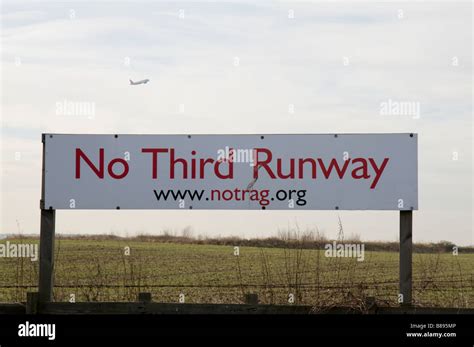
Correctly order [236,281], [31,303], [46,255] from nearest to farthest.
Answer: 1. [31,303]
2. [46,255]
3. [236,281]

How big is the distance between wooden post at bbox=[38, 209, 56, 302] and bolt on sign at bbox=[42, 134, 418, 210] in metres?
0.23

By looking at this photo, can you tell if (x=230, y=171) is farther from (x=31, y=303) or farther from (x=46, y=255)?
(x=31, y=303)

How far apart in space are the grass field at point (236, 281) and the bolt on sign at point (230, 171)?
1172 millimetres

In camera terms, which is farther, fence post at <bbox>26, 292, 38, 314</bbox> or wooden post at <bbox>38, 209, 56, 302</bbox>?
wooden post at <bbox>38, 209, 56, 302</bbox>

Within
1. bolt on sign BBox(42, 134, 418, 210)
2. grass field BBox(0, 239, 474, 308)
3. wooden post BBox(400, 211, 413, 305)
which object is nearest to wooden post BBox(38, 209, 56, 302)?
bolt on sign BBox(42, 134, 418, 210)

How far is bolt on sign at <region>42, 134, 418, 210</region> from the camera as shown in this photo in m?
11.5

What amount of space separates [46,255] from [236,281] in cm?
956

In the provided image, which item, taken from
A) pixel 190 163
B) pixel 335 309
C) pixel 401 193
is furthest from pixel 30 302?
pixel 401 193

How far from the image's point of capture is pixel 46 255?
1152 centimetres

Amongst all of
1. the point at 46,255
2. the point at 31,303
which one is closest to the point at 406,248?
the point at 46,255

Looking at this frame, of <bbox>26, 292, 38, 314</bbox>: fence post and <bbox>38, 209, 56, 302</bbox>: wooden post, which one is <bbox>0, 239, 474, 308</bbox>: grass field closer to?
<bbox>38, 209, 56, 302</bbox>: wooden post

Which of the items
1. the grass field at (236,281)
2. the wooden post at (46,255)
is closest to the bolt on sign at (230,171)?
the wooden post at (46,255)
